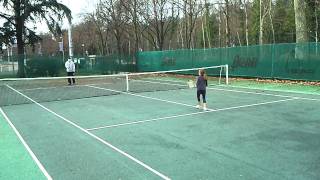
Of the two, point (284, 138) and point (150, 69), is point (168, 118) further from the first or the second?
point (150, 69)

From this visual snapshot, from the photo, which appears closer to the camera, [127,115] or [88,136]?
[88,136]

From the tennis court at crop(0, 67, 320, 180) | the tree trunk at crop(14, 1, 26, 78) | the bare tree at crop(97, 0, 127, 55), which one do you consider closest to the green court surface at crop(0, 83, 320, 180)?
the tennis court at crop(0, 67, 320, 180)

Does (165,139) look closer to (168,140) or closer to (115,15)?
(168,140)

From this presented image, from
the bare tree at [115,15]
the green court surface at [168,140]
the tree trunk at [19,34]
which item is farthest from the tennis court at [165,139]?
the bare tree at [115,15]

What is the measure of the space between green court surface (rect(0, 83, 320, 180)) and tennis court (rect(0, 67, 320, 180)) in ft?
0.06

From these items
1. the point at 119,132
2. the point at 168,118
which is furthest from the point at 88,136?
the point at 168,118

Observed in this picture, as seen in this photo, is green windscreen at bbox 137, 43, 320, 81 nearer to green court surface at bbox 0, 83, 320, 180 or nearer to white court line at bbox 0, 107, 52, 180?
green court surface at bbox 0, 83, 320, 180

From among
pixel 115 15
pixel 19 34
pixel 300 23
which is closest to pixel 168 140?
pixel 300 23

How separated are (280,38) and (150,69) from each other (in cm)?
3445

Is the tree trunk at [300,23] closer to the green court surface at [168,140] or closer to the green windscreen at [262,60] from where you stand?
the green windscreen at [262,60]

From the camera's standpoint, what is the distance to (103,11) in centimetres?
5306

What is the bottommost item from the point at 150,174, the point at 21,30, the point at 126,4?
the point at 150,174

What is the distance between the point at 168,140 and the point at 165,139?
135mm

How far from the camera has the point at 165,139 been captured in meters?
9.80
